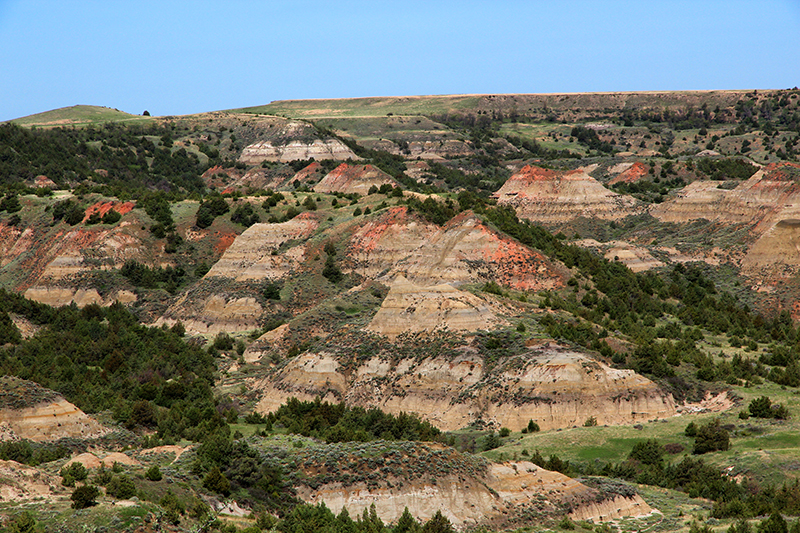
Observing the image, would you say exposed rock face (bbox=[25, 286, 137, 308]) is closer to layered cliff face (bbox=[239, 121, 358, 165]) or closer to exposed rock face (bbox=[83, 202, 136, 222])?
exposed rock face (bbox=[83, 202, 136, 222])

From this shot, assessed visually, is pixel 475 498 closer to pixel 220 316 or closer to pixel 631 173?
pixel 220 316

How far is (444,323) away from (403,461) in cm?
2344

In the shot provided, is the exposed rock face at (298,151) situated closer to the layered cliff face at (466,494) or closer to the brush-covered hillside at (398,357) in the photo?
the brush-covered hillside at (398,357)

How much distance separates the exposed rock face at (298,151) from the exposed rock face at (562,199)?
39.7m

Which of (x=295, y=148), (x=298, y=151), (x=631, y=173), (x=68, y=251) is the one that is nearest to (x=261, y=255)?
(x=68, y=251)

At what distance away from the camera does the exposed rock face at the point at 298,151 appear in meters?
163

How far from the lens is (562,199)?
126 metres

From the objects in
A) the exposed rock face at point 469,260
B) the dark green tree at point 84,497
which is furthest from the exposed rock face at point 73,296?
the dark green tree at point 84,497

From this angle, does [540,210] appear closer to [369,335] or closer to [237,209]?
[237,209]

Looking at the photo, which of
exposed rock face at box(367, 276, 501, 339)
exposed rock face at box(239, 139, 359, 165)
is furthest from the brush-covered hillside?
exposed rock face at box(239, 139, 359, 165)

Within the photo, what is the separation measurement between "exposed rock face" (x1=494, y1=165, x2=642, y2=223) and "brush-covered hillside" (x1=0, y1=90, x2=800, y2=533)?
382 millimetres

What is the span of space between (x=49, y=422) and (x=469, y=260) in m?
39.3

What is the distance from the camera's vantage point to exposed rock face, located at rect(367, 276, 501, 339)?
199ft

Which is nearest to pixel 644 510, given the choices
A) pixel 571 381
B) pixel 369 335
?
pixel 571 381
